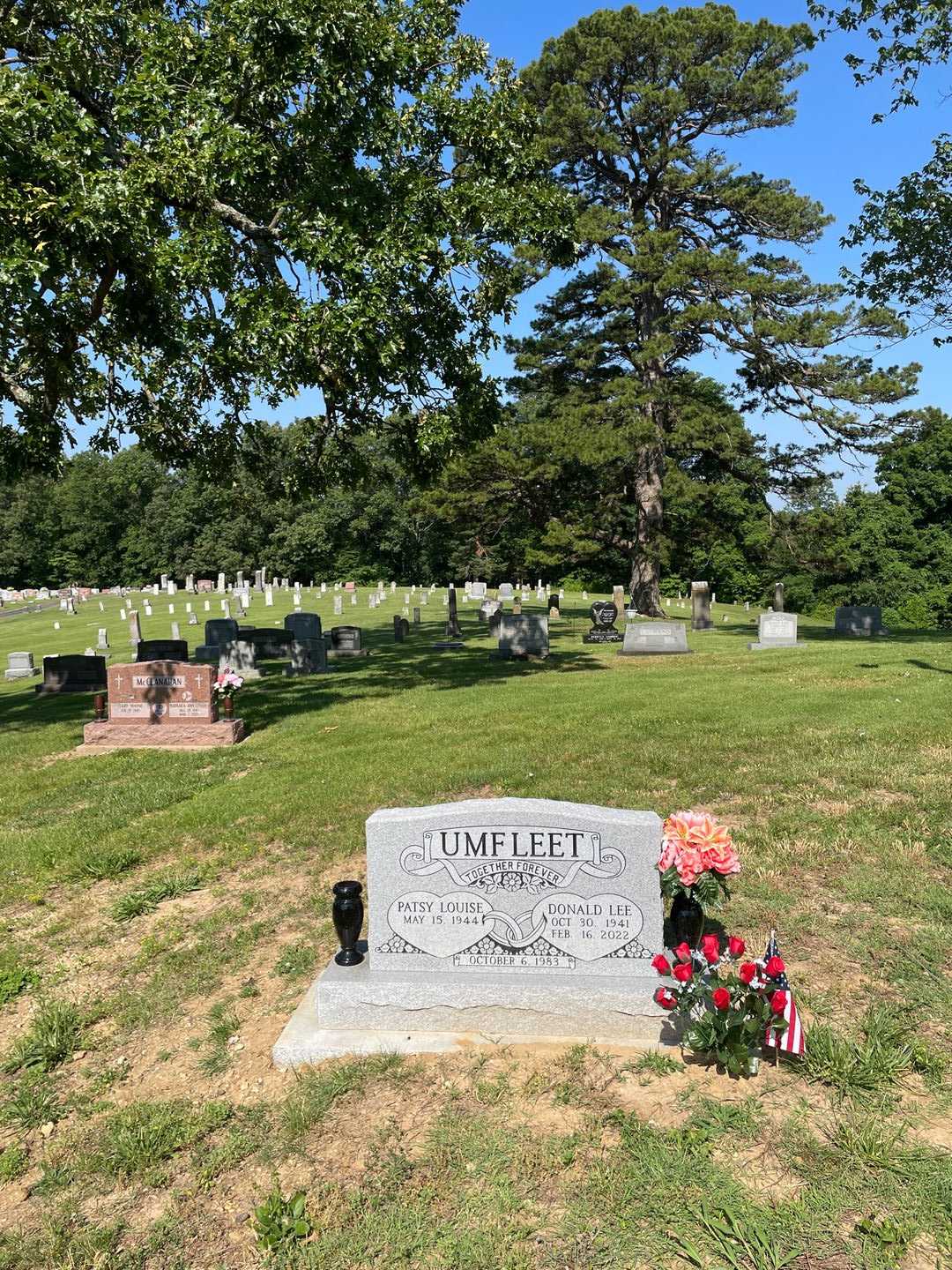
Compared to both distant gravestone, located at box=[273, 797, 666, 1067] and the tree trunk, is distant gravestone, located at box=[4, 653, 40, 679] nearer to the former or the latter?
the tree trunk

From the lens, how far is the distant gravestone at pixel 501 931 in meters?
4.65

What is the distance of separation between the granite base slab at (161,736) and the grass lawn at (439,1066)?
5.32 ft

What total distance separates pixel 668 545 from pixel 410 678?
1585cm

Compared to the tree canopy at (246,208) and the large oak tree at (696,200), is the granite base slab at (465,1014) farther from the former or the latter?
the large oak tree at (696,200)

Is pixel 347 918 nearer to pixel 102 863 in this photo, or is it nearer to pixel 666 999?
pixel 666 999

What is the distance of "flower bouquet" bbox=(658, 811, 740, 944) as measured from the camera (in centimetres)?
464

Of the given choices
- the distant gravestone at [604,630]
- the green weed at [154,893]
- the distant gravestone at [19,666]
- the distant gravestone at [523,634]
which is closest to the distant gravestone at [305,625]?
the distant gravestone at [523,634]

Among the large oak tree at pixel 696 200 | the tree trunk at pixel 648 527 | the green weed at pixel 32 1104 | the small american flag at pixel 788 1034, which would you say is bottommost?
the green weed at pixel 32 1104

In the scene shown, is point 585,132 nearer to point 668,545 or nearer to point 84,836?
point 668,545

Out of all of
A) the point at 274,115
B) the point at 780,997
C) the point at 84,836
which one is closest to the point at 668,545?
the point at 274,115

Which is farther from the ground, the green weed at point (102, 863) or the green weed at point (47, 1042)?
the green weed at point (102, 863)

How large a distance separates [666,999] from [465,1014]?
1246 millimetres

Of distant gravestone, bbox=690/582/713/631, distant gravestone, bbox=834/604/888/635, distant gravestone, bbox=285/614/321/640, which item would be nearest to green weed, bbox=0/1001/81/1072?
distant gravestone, bbox=285/614/321/640

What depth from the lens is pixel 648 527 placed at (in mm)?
29891
